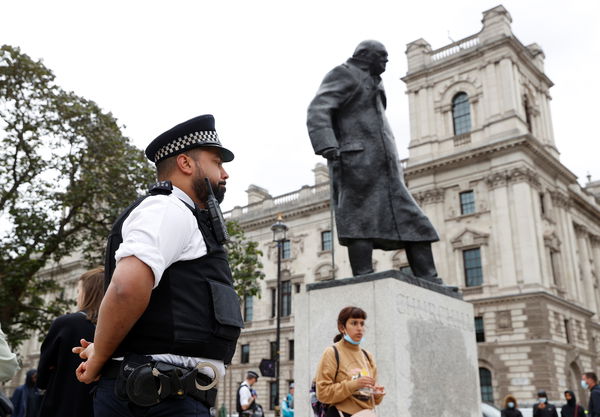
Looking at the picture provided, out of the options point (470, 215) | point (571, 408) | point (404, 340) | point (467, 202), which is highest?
point (467, 202)

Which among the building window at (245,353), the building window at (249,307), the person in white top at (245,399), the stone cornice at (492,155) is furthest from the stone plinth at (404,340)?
the building window at (245,353)

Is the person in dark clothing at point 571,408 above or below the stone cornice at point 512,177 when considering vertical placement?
below

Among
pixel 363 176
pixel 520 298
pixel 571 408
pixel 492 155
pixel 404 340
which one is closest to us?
pixel 404 340

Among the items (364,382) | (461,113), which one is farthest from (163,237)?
(461,113)

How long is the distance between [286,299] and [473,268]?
15.8 metres

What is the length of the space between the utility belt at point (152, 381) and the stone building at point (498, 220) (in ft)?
108

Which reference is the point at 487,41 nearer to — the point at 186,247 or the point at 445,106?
the point at 445,106

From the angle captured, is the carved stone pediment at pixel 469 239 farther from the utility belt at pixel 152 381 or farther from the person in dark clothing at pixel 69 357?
the utility belt at pixel 152 381

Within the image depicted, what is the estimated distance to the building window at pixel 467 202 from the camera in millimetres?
35969

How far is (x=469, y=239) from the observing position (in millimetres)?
35125

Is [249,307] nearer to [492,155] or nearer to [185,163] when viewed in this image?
[492,155]

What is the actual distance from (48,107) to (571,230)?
3329cm

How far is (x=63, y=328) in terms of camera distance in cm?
377

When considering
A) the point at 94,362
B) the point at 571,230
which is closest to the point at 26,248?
the point at 94,362
